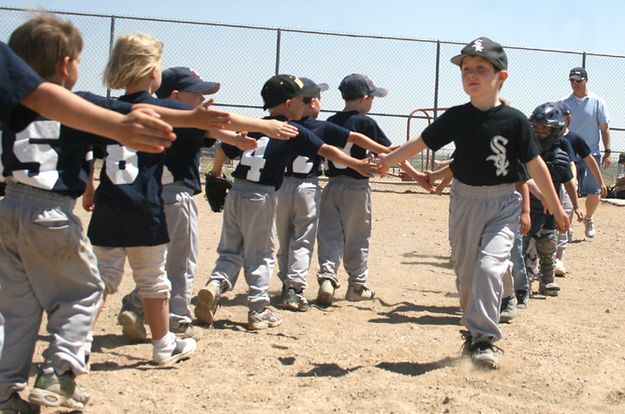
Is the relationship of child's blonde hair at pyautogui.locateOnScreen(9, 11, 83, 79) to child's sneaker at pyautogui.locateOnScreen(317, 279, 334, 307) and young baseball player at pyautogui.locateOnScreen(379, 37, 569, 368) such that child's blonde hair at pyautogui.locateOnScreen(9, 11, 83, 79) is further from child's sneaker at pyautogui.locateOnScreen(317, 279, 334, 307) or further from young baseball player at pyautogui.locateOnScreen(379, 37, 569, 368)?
child's sneaker at pyautogui.locateOnScreen(317, 279, 334, 307)

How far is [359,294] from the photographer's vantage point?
7.45 m

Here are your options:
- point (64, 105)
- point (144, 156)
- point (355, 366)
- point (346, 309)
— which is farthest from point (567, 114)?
point (64, 105)

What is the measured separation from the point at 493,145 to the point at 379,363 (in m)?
1.43

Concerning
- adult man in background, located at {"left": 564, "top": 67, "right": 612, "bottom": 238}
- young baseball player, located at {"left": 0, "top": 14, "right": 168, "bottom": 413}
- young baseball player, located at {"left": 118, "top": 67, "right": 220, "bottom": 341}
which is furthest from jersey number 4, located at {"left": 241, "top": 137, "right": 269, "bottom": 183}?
adult man in background, located at {"left": 564, "top": 67, "right": 612, "bottom": 238}

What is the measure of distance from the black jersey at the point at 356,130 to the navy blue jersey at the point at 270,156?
105 centimetres

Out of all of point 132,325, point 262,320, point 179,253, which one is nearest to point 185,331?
point 132,325

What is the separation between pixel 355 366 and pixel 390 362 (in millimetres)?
247

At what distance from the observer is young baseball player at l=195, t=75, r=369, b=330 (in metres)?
6.12

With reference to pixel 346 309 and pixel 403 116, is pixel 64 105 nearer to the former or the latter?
→ pixel 346 309

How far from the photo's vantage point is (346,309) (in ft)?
22.9

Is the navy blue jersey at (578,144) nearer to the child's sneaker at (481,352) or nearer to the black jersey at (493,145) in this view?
the black jersey at (493,145)

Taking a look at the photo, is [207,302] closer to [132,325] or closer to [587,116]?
[132,325]

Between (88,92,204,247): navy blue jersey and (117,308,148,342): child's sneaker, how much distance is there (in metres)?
0.75

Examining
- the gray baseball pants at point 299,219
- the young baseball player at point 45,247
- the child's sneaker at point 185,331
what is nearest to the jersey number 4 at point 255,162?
the gray baseball pants at point 299,219
